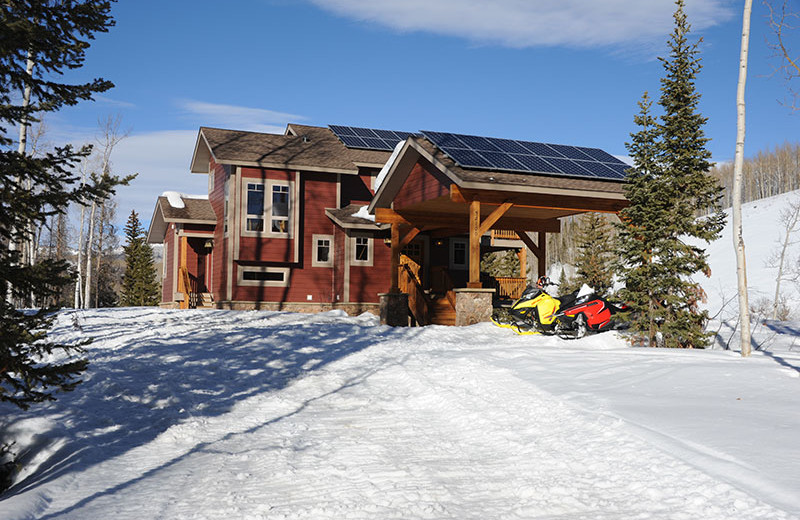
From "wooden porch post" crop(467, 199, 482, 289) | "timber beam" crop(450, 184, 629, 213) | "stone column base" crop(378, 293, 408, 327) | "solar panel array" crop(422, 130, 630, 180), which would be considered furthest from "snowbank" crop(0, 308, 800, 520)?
"stone column base" crop(378, 293, 408, 327)

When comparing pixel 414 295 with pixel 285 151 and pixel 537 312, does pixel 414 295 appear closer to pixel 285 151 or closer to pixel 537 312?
pixel 537 312

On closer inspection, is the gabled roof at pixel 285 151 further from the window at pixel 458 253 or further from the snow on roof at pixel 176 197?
the window at pixel 458 253

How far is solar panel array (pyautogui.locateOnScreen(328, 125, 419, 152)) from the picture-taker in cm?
2723

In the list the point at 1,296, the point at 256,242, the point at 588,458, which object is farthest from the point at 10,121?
the point at 256,242

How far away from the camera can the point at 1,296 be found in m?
7.38

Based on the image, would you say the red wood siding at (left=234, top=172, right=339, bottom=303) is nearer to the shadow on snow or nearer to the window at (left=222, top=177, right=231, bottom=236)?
the window at (left=222, top=177, right=231, bottom=236)

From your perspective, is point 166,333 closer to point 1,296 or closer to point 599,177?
point 1,296

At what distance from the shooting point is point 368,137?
93.7 ft

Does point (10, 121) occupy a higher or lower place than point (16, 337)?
higher

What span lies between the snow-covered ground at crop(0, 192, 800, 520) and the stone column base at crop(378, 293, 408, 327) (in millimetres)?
7328

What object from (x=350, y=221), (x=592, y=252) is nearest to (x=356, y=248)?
(x=350, y=221)

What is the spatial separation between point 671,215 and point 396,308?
8.29 meters

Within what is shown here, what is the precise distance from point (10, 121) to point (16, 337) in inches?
101

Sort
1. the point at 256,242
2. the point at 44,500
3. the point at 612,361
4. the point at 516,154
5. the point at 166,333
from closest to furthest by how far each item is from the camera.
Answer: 1. the point at 44,500
2. the point at 612,361
3. the point at 166,333
4. the point at 516,154
5. the point at 256,242
